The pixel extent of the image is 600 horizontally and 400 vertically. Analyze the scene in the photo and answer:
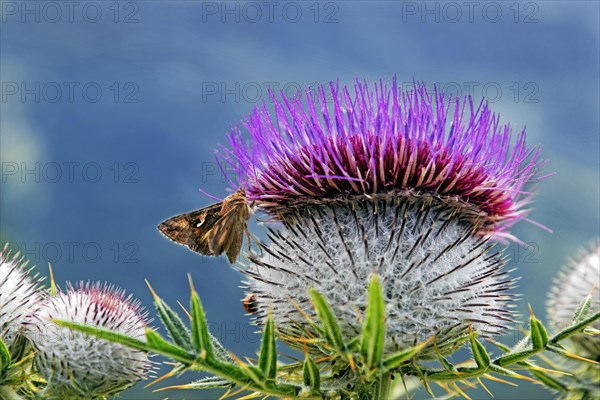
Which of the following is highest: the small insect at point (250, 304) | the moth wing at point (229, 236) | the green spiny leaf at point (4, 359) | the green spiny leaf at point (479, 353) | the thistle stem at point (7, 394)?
the moth wing at point (229, 236)

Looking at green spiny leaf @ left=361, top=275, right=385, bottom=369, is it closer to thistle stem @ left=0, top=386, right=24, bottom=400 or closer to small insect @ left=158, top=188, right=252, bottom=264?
small insect @ left=158, top=188, right=252, bottom=264

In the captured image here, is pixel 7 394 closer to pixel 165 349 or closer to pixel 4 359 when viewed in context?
pixel 4 359

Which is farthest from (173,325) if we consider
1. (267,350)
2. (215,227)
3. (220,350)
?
(215,227)

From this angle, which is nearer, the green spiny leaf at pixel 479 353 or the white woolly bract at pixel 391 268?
the green spiny leaf at pixel 479 353

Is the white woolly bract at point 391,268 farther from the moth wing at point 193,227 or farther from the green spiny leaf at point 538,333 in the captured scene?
the moth wing at point 193,227

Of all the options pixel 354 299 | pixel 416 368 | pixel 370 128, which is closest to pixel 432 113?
pixel 370 128

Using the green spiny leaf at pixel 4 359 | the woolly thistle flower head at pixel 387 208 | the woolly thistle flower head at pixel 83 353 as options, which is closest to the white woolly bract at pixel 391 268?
the woolly thistle flower head at pixel 387 208
